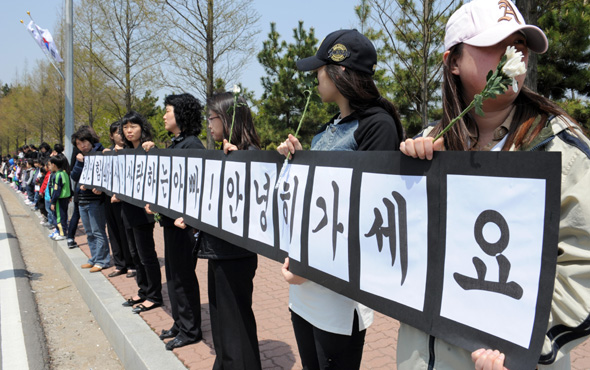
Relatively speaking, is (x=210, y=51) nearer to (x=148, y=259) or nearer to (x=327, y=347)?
(x=148, y=259)

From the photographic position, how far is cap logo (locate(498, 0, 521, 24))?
1.28m

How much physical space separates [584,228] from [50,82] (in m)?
31.8

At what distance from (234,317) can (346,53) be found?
180 centimetres

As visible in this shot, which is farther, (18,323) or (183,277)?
(18,323)

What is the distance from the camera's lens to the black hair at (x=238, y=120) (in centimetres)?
301

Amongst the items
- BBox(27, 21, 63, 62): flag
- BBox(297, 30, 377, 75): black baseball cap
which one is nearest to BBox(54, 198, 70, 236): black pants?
BBox(27, 21, 63, 62): flag

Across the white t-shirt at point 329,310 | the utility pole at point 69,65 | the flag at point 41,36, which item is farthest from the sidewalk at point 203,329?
the flag at point 41,36

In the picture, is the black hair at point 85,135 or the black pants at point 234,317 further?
the black hair at point 85,135

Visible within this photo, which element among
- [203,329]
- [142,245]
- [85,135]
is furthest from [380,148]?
[85,135]

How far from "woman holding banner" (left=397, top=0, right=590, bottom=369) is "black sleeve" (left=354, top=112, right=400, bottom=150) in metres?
0.32

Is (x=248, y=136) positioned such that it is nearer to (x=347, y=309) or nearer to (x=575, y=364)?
(x=347, y=309)

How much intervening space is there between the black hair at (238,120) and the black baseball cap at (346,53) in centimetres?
102

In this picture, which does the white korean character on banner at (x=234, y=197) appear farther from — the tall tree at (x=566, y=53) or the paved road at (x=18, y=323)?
the tall tree at (x=566, y=53)

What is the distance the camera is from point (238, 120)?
3037 millimetres
